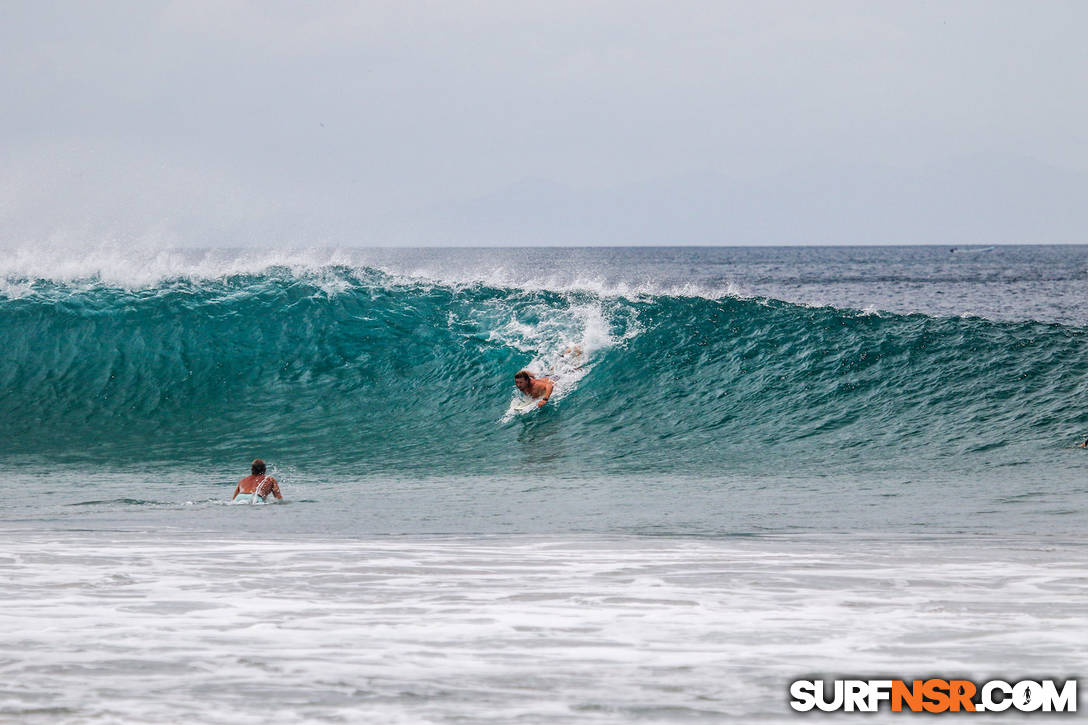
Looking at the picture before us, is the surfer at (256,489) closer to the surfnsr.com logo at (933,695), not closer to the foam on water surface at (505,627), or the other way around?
the foam on water surface at (505,627)

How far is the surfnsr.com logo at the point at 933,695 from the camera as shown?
3891mm

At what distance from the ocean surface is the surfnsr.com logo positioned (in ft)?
0.39

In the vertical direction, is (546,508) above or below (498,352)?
below

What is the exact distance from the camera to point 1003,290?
62.7 metres

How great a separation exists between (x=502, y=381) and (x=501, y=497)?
243 inches

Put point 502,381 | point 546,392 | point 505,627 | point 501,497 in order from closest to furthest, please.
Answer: point 505,627
point 501,497
point 546,392
point 502,381

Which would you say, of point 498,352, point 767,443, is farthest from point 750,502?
point 498,352

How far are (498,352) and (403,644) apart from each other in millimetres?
12315

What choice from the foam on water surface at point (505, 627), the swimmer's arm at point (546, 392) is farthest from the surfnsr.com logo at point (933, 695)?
the swimmer's arm at point (546, 392)

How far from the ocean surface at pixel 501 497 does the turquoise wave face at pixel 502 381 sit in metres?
0.06

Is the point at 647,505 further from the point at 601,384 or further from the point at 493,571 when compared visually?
the point at 601,384

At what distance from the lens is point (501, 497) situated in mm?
9797

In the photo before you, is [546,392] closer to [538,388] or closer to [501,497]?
[538,388]

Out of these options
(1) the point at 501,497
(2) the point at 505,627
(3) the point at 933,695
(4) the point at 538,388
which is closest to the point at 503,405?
(4) the point at 538,388
